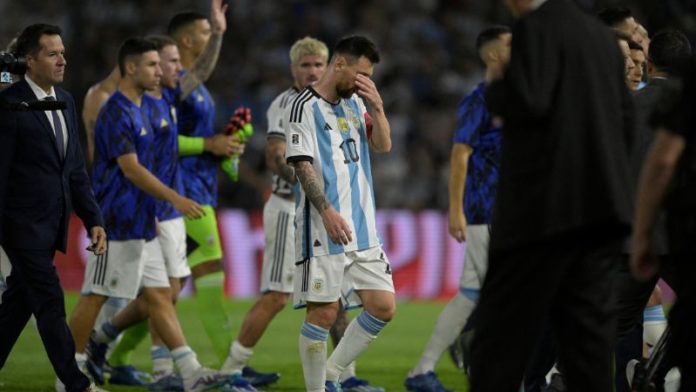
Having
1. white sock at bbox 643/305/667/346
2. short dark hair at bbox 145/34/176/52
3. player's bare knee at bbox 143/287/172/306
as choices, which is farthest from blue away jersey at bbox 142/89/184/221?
white sock at bbox 643/305/667/346

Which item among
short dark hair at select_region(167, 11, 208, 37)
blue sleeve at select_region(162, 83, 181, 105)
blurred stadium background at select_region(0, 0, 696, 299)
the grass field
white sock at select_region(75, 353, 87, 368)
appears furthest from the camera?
blurred stadium background at select_region(0, 0, 696, 299)

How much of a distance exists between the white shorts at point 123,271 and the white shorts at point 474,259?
228 cm

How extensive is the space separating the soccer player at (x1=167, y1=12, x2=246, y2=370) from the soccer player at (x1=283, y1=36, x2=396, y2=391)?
2.06m

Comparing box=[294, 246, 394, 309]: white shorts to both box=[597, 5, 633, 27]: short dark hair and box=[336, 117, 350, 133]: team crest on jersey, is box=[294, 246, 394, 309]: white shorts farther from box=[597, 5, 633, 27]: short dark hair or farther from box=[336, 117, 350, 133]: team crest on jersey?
box=[597, 5, 633, 27]: short dark hair

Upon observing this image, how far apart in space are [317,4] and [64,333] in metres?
15.8

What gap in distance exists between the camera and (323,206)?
757 centimetres

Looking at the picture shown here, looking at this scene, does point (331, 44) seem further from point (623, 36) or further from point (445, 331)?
point (623, 36)

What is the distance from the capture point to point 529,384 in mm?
7953

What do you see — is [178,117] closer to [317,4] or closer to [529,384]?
[529,384]

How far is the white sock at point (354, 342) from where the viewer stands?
7965mm

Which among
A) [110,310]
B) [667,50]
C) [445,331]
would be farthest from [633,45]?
[110,310]

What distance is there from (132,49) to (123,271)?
1637 millimetres

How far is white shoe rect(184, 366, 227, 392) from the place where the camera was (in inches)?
348

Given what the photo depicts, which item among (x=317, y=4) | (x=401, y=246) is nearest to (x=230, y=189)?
(x=401, y=246)
